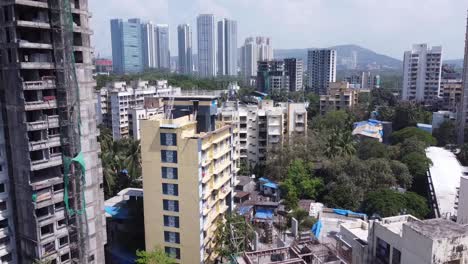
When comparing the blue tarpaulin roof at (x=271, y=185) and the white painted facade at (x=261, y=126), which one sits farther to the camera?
the white painted facade at (x=261, y=126)

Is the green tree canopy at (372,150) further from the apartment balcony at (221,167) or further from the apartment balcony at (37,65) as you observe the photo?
the apartment balcony at (37,65)

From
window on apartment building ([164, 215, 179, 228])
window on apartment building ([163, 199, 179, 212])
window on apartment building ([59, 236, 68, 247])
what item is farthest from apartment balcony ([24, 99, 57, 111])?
window on apartment building ([164, 215, 179, 228])

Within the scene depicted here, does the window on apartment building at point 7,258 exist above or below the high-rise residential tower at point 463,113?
below

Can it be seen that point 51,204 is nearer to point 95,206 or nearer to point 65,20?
point 95,206

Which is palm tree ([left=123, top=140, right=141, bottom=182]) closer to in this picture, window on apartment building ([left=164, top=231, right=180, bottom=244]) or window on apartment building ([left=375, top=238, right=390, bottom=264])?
window on apartment building ([left=164, top=231, right=180, bottom=244])

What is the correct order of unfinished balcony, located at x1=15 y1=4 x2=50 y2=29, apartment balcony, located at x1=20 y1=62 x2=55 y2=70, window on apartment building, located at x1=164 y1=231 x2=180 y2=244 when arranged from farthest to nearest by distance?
window on apartment building, located at x1=164 y1=231 x2=180 y2=244 < unfinished balcony, located at x1=15 y1=4 x2=50 y2=29 < apartment balcony, located at x1=20 y1=62 x2=55 y2=70

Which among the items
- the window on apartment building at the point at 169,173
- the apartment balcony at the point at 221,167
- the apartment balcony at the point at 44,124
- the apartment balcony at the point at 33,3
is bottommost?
the apartment balcony at the point at 221,167

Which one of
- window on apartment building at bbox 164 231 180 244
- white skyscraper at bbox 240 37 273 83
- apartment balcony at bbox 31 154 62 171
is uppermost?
white skyscraper at bbox 240 37 273 83

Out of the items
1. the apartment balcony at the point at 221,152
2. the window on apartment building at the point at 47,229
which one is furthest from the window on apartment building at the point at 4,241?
the apartment balcony at the point at 221,152
